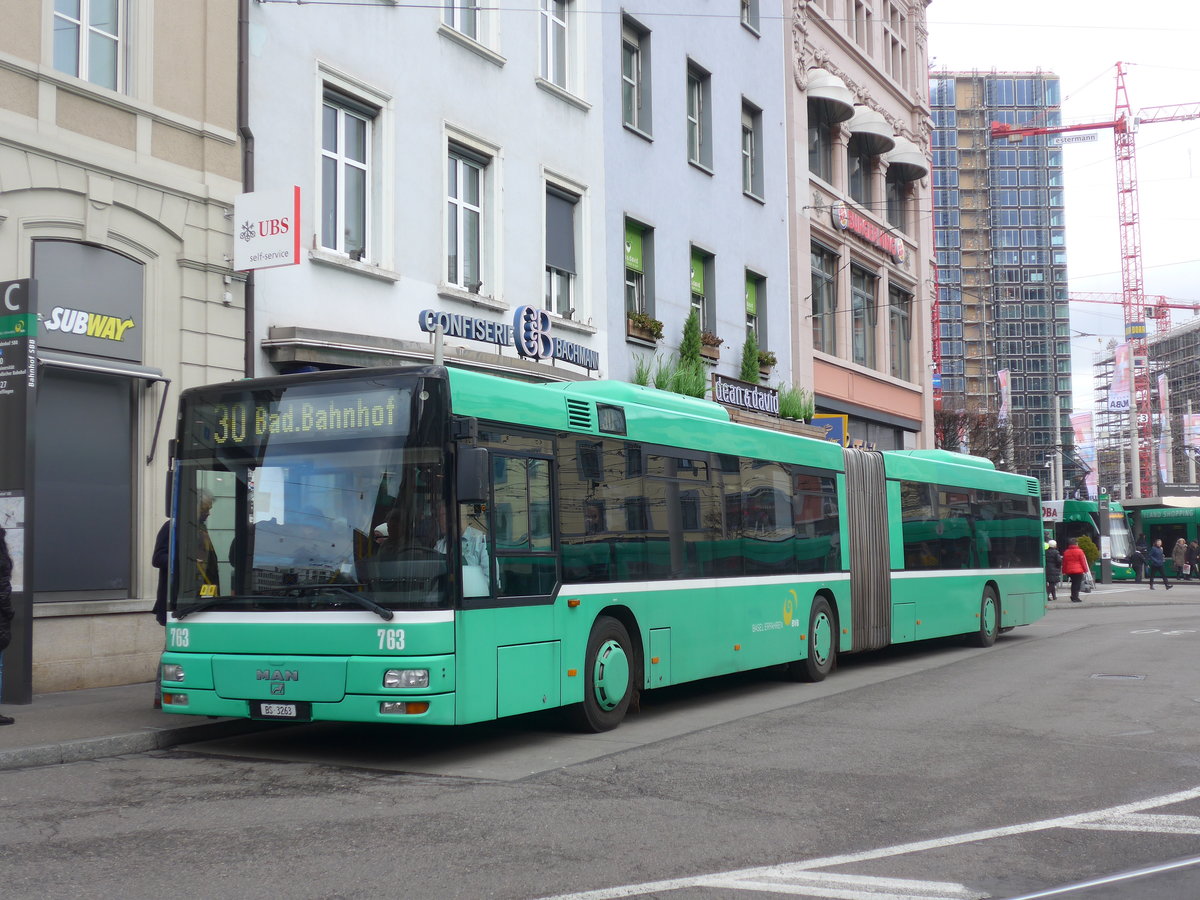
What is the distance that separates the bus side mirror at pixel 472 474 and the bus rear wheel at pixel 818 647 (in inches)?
266

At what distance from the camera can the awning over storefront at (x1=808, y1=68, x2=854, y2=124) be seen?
31.3 metres

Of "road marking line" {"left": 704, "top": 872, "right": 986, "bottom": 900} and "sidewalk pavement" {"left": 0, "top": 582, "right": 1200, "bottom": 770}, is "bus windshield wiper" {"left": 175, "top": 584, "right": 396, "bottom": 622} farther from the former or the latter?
"road marking line" {"left": 704, "top": 872, "right": 986, "bottom": 900}

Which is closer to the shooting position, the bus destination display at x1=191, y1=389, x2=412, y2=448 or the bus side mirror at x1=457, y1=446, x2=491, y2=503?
the bus side mirror at x1=457, y1=446, x2=491, y2=503

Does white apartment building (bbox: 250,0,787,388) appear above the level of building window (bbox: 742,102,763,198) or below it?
below

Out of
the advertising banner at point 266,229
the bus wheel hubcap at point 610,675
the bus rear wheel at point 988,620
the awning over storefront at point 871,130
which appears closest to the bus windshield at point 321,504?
the bus wheel hubcap at point 610,675

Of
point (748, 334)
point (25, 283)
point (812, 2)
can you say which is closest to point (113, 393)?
point (25, 283)

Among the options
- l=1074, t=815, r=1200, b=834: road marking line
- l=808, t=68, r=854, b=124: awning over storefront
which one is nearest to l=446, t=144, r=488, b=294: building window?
l=1074, t=815, r=1200, b=834: road marking line

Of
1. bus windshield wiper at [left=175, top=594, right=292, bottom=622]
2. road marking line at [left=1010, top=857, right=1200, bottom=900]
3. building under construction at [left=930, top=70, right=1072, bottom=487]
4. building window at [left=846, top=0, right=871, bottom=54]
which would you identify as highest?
building under construction at [left=930, top=70, right=1072, bottom=487]

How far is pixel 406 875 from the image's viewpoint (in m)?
6.04

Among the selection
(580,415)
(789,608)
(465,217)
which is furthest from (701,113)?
(580,415)

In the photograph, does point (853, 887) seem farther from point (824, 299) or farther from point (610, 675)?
point (824, 299)

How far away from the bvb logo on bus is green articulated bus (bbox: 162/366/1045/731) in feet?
5.97

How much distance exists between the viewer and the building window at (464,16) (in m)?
19.4

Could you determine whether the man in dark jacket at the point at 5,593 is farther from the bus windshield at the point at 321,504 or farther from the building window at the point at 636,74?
the building window at the point at 636,74
